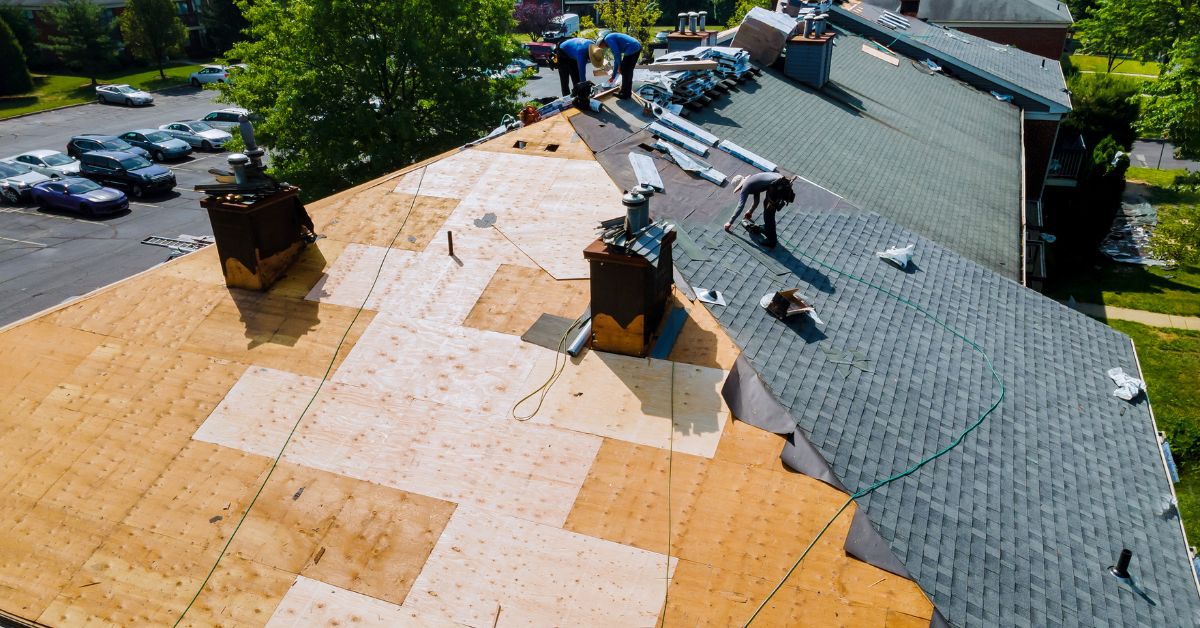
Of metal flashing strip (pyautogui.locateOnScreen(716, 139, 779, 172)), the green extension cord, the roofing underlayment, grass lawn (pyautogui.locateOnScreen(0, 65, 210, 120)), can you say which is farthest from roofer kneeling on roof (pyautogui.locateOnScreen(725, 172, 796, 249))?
grass lawn (pyautogui.locateOnScreen(0, 65, 210, 120))

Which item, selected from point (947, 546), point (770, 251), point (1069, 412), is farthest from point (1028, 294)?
point (947, 546)

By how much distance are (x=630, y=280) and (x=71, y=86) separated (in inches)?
2638

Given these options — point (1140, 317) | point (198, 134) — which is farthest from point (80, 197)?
point (1140, 317)

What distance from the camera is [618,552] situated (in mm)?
8781

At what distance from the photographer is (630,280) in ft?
36.0

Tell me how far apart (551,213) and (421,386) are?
4.76 m

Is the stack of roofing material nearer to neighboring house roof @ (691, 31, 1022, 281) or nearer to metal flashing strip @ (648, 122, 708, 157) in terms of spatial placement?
neighboring house roof @ (691, 31, 1022, 281)

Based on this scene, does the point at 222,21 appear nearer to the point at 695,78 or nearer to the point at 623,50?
the point at 695,78

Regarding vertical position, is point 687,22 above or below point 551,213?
above

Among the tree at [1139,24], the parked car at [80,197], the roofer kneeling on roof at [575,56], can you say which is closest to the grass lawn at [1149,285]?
the tree at [1139,24]

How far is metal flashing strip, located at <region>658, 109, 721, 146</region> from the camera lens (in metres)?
18.1

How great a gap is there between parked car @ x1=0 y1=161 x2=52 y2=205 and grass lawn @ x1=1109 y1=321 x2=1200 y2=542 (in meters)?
47.1

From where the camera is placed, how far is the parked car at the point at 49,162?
4022 centimetres

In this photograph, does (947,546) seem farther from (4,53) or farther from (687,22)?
(4,53)
